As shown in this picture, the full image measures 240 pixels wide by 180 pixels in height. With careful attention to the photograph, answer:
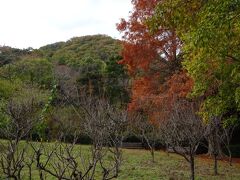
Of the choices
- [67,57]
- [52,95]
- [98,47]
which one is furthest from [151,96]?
[98,47]

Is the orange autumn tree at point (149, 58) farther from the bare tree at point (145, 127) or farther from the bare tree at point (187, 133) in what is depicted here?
the bare tree at point (187, 133)

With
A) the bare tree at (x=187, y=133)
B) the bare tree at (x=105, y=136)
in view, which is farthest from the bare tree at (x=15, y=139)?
the bare tree at (x=187, y=133)

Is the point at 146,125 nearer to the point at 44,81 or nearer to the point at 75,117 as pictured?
the point at 75,117

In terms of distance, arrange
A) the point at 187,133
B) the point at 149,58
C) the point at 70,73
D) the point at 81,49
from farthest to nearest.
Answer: the point at 81,49 → the point at 70,73 → the point at 149,58 → the point at 187,133

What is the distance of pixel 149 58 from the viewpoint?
23.7 meters

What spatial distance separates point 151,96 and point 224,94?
37.5 feet

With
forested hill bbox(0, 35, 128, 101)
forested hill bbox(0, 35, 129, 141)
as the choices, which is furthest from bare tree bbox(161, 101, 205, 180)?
forested hill bbox(0, 35, 128, 101)

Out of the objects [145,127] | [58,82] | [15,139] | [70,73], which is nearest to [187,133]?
[15,139]

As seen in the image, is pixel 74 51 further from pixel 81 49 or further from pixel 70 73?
pixel 70 73

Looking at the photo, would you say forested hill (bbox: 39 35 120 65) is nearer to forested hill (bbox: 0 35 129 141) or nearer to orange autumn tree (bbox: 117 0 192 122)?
forested hill (bbox: 0 35 129 141)

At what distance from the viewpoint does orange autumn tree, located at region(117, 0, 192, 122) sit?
76.1ft

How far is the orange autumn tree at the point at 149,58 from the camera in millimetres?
23188

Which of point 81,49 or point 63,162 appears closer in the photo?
point 63,162

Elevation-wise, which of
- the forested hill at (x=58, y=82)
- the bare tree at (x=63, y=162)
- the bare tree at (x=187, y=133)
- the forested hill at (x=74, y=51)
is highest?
the forested hill at (x=74, y=51)
